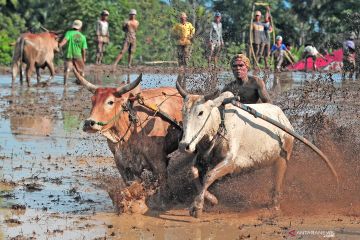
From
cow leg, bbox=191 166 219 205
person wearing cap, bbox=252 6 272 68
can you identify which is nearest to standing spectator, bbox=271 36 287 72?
person wearing cap, bbox=252 6 272 68

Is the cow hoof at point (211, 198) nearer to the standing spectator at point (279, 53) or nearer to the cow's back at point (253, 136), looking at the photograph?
the cow's back at point (253, 136)

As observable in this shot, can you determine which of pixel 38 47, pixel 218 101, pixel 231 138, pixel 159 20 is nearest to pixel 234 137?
pixel 231 138

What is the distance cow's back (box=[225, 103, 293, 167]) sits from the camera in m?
8.09

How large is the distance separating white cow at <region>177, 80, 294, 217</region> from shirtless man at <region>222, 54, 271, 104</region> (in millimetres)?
361

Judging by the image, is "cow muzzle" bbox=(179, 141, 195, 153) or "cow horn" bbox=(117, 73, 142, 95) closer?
"cow muzzle" bbox=(179, 141, 195, 153)

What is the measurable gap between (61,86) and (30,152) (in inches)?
376

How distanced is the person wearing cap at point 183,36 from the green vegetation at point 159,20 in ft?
24.8

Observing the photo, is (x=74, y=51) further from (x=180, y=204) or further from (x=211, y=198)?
(x=211, y=198)

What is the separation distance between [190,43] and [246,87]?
7050mm

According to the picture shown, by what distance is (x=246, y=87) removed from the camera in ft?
29.8

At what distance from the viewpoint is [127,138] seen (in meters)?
8.28

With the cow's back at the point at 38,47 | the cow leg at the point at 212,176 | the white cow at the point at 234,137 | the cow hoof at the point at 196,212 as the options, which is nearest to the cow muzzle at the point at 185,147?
the white cow at the point at 234,137

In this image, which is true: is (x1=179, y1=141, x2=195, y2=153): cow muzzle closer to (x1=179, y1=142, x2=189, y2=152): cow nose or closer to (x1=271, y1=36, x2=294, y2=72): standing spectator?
(x1=179, y1=142, x2=189, y2=152): cow nose

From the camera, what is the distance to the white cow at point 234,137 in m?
7.62
